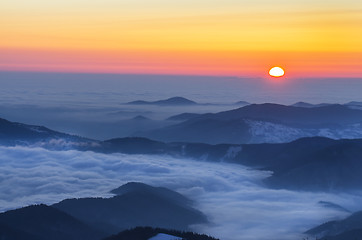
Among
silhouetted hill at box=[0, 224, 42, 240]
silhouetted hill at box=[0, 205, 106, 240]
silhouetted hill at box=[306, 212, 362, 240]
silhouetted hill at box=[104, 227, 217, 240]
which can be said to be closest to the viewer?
silhouetted hill at box=[104, 227, 217, 240]

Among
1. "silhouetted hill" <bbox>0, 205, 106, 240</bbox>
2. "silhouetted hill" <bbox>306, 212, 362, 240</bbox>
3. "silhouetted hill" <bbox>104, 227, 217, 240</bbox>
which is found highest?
"silhouetted hill" <bbox>306, 212, 362, 240</bbox>

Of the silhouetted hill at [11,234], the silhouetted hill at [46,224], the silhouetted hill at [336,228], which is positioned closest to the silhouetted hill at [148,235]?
the silhouetted hill at [11,234]

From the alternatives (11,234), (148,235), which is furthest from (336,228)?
(11,234)

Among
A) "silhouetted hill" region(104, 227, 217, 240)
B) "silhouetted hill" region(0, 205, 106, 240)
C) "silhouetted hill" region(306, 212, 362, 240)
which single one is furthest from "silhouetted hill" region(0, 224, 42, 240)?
"silhouetted hill" region(306, 212, 362, 240)

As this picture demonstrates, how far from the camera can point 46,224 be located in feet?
591

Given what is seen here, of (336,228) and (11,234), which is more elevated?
(336,228)

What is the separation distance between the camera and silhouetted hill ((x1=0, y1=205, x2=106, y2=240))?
17566cm

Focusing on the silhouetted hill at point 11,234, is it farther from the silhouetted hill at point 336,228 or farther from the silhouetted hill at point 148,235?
the silhouetted hill at point 336,228

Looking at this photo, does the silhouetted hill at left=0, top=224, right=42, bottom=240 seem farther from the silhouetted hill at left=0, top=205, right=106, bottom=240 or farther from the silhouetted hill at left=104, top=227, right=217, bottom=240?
the silhouetted hill at left=104, top=227, right=217, bottom=240

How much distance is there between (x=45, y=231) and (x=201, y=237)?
49948mm

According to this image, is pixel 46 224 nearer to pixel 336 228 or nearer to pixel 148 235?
pixel 148 235

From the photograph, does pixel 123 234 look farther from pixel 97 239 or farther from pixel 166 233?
pixel 97 239

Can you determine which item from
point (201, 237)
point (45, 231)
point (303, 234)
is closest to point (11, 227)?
point (45, 231)

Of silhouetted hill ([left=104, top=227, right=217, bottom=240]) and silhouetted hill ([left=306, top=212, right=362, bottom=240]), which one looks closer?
silhouetted hill ([left=104, top=227, right=217, bottom=240])
